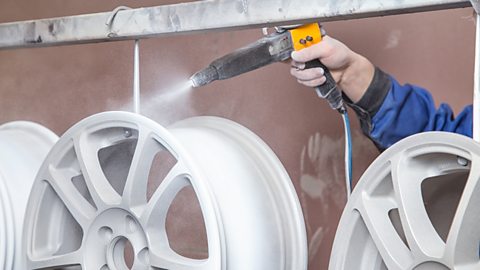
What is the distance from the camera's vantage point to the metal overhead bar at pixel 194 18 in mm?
1234

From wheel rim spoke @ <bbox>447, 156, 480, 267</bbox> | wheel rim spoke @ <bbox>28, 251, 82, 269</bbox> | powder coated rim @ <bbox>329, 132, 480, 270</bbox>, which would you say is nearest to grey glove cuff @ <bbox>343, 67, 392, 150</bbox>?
powder coated rim @ <bbox>329, 132, 480, 270</bbox>

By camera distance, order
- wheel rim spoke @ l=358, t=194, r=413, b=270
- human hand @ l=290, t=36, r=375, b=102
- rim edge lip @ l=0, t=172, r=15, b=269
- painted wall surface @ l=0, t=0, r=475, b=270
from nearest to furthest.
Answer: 1. wheel rim spoke @ l=358, t=194, r=413, b=270
2. human hand @ l=290, t=36, r=375, b=102
3. rim edge lip @ l=0, t=172, r=15, b=269
4. painted wall surface @ l=0, t=0, r=475, b=270

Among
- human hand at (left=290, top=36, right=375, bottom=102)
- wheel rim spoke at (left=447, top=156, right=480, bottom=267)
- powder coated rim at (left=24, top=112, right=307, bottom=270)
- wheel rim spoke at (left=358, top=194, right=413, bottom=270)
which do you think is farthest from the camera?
human hand at (left=290, top=36, right=375, bottom=102)

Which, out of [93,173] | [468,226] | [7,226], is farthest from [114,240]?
[468,226]

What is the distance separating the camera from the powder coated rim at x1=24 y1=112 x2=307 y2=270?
1.35 m

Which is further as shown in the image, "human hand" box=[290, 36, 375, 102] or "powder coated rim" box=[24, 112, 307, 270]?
"human hand" box=[290, 36, 375, 102]

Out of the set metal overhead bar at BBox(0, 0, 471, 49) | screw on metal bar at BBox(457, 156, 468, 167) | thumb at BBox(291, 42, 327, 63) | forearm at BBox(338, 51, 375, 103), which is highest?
metal overhead bar at BBox(0, 0, 471, 49)

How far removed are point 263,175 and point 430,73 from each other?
0.56 m

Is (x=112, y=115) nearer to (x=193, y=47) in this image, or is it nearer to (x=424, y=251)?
(x=424, y=251)

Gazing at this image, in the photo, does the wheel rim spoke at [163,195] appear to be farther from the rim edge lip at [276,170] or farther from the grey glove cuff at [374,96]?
the grey glove cuff at [374,96]

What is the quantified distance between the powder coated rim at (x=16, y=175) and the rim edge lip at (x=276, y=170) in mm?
361

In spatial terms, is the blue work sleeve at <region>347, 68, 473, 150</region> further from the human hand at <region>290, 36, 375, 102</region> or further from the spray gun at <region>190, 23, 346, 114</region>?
the spray gun at <region>190, 23, 346, 114</region>

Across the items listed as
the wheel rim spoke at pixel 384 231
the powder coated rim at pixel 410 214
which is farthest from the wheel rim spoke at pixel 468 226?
the wheel rim spoke at pixel 384 231

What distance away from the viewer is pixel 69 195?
1539 mm
